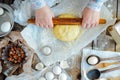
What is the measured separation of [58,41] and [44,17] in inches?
5.2

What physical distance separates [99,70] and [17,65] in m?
0.27

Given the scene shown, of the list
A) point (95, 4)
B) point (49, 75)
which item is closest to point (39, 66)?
point (49, 75)

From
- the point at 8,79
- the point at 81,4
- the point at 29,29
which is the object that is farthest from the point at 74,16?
the point at 8,79

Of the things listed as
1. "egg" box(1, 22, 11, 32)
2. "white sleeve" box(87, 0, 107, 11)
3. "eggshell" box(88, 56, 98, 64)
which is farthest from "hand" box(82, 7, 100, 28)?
"egg" box(1, 22, 11, 32)

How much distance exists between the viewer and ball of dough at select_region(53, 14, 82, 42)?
41.2 inches

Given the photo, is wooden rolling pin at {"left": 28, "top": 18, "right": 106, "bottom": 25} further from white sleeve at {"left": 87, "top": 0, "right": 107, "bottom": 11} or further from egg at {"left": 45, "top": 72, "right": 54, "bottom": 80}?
egg at {"left": 45, "top": 72, "right": 54, "bottom": 80}

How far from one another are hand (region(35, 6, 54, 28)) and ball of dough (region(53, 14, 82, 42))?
0.11 ft

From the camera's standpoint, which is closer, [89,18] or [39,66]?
[89,18]

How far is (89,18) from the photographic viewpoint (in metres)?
0.99

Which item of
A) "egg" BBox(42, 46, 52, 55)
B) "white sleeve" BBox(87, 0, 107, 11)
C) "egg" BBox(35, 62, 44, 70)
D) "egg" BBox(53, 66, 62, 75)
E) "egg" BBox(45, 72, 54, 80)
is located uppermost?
"white sleeve" BBox(87, 0, 107, 11)

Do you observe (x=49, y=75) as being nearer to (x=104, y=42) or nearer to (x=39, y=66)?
(x=39, y=66)

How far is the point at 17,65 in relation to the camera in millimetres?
1095

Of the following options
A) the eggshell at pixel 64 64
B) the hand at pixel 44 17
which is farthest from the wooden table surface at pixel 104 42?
the hand at pixel 44 17

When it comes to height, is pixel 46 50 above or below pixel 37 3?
below
